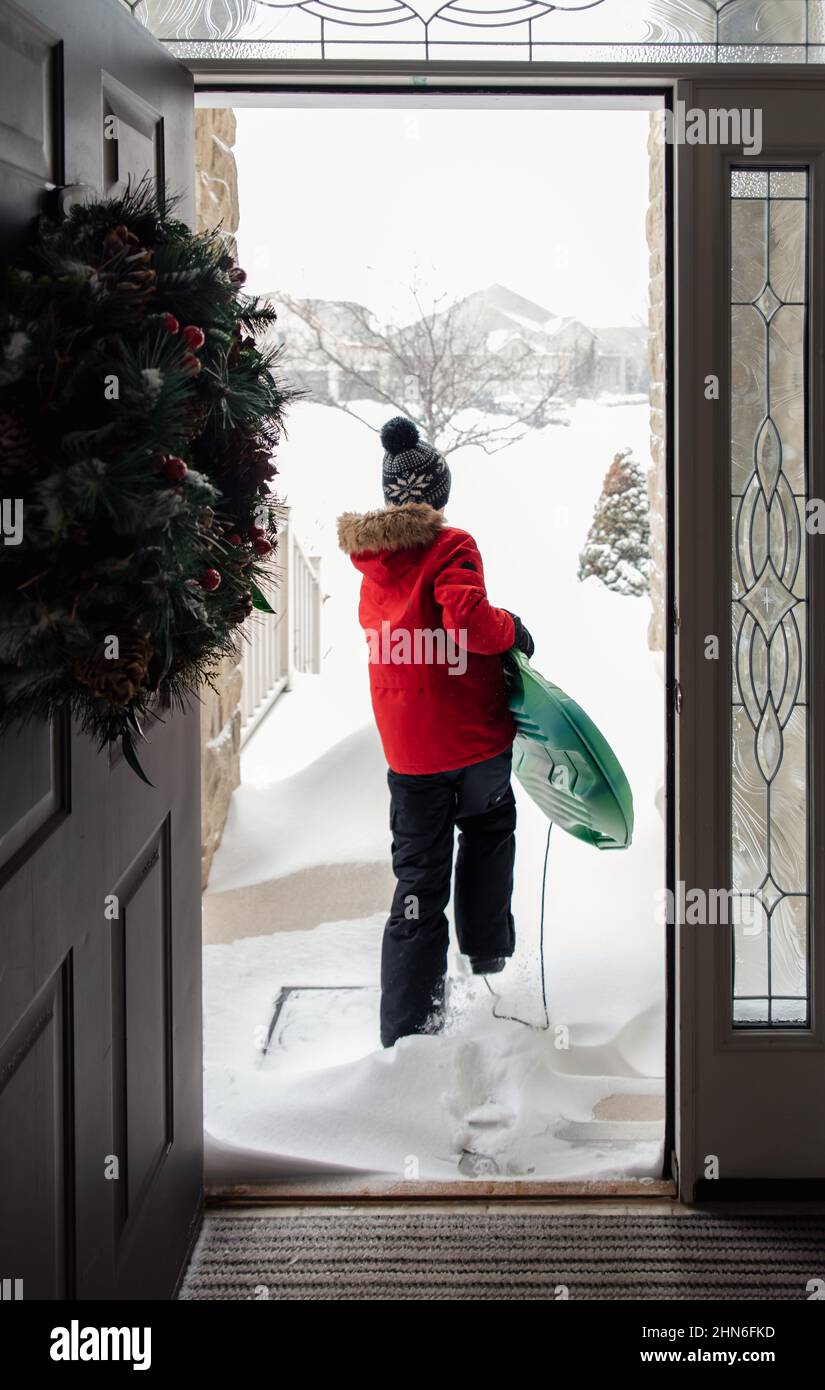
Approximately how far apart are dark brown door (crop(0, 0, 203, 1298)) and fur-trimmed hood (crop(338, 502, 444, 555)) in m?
0.82

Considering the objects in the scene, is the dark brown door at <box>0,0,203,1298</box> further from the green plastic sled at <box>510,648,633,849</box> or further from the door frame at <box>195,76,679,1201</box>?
the green plastic sled at <box>510,648,633,849</box>

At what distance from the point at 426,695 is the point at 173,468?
5.29 feet

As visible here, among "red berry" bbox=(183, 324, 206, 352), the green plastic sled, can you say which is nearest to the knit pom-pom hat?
the green plastic sled

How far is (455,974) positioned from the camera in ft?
11.2

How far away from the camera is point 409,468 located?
2699 millimetres

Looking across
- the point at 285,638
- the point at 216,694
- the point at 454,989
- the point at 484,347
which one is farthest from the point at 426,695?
the point at 484,347

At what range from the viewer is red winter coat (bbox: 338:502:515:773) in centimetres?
259

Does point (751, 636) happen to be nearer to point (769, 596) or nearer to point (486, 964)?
point (769, 596)

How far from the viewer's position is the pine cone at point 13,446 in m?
1.02

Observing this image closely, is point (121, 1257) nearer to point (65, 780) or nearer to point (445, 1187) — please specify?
point (65, 780)

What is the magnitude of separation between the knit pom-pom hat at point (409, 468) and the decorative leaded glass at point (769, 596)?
0.79 metres

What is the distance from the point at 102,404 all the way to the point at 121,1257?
112 centimetres

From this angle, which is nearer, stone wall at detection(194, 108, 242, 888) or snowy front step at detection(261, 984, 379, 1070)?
snowy front step at detection(261, 984, 379, 1070)

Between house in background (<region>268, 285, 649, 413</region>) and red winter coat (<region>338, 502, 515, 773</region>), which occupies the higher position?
house in background (<region>268, 285, 649, 413</region>)
